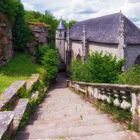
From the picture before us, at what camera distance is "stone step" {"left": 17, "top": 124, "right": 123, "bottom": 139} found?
6.99 m

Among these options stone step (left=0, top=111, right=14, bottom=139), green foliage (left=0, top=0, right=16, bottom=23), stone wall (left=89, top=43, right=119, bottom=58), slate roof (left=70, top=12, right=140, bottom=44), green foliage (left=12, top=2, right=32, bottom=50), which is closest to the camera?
stone step (left=0, top=111, right=14, bottom=139)

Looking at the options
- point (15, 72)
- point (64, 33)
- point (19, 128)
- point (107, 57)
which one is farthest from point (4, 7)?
point (64, 33)

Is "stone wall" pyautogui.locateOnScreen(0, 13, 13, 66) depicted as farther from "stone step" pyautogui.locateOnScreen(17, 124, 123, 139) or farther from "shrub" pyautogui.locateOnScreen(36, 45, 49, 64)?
"stone step" pyautogui.locateOnScreen(17, 124, 123, 139)

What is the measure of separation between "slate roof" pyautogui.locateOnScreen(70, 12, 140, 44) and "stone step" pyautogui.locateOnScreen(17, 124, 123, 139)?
28708 millimetres

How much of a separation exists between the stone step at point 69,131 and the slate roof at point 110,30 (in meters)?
28.7

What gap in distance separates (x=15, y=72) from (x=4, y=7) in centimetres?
793

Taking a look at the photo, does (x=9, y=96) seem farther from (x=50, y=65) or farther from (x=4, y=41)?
(x=50, y=65)

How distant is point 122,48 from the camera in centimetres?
3469

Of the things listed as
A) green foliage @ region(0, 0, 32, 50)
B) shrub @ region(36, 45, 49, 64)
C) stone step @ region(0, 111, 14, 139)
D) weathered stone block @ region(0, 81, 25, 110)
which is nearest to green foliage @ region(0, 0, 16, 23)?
green foliage @ region(0, 0, 32, 50)

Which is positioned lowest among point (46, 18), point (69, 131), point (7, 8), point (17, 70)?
point (69, 131)

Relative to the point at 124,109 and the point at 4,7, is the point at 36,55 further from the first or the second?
the point at 124,109

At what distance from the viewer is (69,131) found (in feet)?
23.7

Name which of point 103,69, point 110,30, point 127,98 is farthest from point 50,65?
point 127,98

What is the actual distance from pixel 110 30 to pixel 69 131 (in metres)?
34.1
